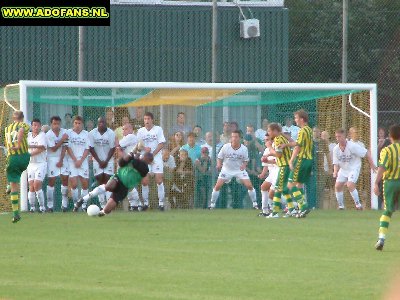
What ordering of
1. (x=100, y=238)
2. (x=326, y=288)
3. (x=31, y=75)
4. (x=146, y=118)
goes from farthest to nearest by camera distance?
(x=31, y=75), (x=146, y=118), (x=100, y=238), (x=326, y=288)

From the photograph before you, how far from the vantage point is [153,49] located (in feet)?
101

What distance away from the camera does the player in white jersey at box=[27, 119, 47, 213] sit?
2233 cm

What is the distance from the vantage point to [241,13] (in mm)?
30719

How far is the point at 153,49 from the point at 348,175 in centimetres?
894

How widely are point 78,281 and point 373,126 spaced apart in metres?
14.0

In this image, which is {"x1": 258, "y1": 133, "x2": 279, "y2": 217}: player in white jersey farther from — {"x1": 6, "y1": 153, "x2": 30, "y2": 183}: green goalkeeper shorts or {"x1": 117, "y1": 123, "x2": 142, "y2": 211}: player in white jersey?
{"x1": 6, "y1": 153, "x2": 30, "y2": 183}: green goalkeeper shorts

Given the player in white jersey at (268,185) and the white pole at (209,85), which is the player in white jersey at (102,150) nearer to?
the white pole at (209,85)

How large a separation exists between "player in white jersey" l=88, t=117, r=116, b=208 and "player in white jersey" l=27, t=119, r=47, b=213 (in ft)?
3.41

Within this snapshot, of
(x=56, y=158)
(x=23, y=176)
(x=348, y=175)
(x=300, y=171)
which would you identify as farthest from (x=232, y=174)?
(x=23, y=176)

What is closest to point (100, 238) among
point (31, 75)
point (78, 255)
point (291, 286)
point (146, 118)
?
point (78, 255)

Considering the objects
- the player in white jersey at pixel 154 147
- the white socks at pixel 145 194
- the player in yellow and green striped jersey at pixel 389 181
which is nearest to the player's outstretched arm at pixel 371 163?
the player in white jersey at pixel 154 147

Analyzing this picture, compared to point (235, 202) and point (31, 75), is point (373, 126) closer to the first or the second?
point (235, 202)

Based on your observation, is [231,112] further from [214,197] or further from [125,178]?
[125,178]

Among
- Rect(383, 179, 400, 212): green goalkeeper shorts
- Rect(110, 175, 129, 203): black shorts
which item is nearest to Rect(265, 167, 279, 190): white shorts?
Rect(110, 175, 129, 203): black shorts
